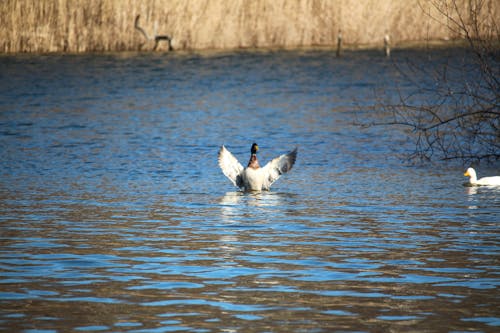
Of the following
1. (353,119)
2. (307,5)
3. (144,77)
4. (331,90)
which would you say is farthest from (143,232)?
(307,5)

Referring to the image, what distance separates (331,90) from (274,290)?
3189cm

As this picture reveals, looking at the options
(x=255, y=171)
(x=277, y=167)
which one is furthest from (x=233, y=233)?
(x=277, y=167)

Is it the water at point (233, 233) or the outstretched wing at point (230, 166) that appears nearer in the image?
the water at point (233, 233)

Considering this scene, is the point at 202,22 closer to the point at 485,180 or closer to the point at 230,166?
the point at 230,166

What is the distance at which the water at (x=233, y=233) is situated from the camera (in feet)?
26.7

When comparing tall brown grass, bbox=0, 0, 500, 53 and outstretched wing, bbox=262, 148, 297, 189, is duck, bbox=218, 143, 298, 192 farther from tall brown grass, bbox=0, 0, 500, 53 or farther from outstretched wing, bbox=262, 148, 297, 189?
tall brown grass, bbox=0, 0, 500, 53

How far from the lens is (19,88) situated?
40.1 meters

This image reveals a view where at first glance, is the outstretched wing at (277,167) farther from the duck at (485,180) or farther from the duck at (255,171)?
the duck at (485,180)

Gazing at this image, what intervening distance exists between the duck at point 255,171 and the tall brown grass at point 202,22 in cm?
3507

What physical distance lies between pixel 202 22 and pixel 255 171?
37178 millimetres

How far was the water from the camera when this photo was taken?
320 inches

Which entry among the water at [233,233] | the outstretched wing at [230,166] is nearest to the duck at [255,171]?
the outstretched wing at [230,166]

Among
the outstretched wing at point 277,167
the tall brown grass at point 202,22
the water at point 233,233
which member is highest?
the tall brown grass at point 202,22

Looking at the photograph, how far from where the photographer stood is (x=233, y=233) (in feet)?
39.3
